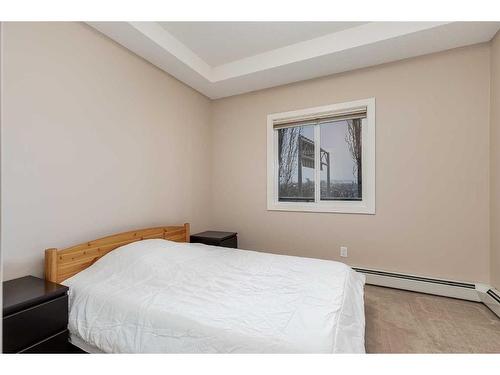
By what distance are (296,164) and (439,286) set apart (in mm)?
1989

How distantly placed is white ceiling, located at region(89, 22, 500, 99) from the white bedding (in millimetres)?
1901

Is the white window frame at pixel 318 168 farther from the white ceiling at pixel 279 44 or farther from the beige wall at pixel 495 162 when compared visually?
the beige wall at pixel 495 162

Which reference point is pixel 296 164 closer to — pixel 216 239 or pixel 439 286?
pixel 216 239

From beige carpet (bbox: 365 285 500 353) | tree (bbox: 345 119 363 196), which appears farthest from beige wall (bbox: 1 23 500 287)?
beige carpet (bbox: 365 285 500 353)

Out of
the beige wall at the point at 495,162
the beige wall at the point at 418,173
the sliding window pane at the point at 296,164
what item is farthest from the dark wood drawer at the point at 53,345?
the beige wall at the point at 495,162

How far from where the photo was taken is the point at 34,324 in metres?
1.39

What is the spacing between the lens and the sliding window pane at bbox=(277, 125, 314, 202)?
3230 millimetres

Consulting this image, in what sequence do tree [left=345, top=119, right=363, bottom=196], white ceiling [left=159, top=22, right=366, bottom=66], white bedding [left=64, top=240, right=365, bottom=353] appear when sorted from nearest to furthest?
white bedding [left=64, top=240, right=365, bottom=353] → white ceiling [left=159, top=22, right=366, bottom=66] → tree [left=345, top=119, right=363, bottom=196]

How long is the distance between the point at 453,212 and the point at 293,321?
7.27ft

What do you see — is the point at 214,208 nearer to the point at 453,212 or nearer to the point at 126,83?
the point at 126,83

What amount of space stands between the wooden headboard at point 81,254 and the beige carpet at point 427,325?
6.95 ft

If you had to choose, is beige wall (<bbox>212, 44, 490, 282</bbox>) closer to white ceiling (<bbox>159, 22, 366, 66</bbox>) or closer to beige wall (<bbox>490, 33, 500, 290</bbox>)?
beige wall (<bbox>490, 33, 500, 290</bbox>)

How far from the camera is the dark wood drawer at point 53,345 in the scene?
139cm
